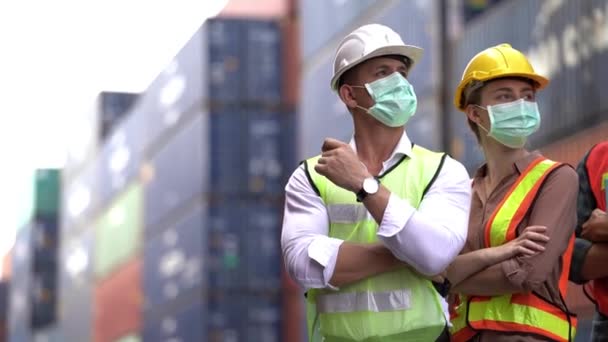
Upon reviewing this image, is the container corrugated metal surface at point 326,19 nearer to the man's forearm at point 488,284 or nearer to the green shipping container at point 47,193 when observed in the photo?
the man's forearm at point 488,284

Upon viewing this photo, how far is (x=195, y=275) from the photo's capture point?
46094 mm

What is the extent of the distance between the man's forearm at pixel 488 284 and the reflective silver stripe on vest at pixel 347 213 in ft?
1.38

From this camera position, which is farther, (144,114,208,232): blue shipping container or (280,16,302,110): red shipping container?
(280,16,302,110): red shipping container

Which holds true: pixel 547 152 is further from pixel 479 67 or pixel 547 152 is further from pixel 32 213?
pixel 32 213

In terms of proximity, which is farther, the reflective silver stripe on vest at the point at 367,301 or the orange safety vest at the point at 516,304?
the orange safety vest at the point at 516,304

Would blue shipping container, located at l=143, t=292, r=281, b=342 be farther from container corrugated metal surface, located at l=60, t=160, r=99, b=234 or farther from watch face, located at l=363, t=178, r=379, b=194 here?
watch face, located at l=363, t=178, r=379, b=194

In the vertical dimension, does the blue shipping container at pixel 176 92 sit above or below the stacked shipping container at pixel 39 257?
above

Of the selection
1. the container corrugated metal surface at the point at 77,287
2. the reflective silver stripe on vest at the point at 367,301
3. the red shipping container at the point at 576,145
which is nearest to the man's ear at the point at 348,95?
the reflective silver stripe on vest at the point at 367,301

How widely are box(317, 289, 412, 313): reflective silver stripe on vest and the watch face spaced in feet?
1.12

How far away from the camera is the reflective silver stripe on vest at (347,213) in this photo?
164 inches

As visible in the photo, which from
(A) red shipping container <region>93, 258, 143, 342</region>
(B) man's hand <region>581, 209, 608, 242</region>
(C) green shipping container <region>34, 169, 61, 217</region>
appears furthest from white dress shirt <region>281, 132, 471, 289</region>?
(C) green shipping container <region>34, 169, 61, 217</region>

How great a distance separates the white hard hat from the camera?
4230 mm

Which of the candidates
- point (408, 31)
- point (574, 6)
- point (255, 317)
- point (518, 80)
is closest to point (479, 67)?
point (518, 80)

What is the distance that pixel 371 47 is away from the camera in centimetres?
423
